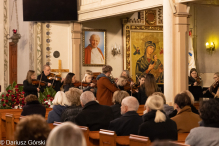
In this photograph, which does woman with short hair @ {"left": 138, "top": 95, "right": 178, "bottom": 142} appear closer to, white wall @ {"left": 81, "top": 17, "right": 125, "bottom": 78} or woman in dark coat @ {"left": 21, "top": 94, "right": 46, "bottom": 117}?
woman in dark coat @ {"left": 21, "top": 94, "right": 46, "bottom": 117}

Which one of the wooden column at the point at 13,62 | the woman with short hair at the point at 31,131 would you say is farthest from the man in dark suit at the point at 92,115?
the wooden column at the point at 13,62

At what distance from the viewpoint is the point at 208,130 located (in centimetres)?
334

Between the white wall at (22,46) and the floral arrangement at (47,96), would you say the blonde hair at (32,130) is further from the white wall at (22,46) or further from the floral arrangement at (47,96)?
the white wall at (22,46)

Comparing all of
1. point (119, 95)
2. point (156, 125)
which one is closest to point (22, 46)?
point (119, 95)

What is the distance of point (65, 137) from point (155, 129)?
2308 millimetres

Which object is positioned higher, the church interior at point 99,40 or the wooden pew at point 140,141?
the church interior at point 99,40

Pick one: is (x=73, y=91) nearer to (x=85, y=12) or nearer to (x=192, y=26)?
(x=85, y=12)

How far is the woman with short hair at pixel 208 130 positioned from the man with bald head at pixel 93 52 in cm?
992

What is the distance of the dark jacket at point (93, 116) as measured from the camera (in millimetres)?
4914

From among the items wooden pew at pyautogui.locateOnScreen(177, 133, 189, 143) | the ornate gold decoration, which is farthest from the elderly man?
the ornate gold decoration

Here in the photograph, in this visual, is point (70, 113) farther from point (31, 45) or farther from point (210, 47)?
point (210, 47)

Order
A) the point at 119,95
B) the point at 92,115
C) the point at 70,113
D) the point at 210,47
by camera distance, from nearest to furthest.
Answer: the point at 92,115
the point at 70,113
the point at 119,95
the point at 210,47

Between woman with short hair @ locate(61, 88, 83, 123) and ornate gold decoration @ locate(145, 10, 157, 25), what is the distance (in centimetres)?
884

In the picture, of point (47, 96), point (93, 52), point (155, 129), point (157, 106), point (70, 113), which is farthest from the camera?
point (93, 52)
